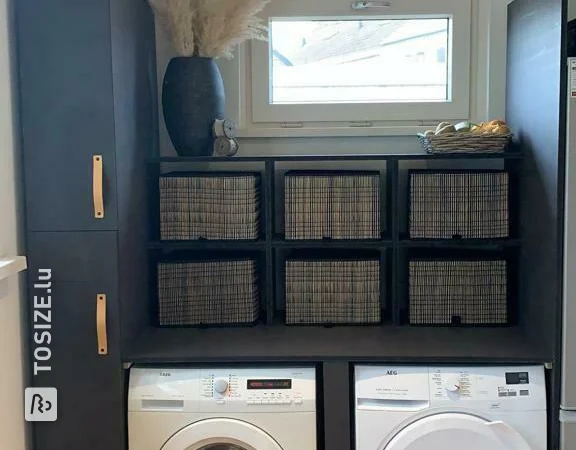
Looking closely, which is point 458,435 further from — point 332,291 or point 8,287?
point 8,287

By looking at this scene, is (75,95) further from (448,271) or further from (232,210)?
(448,271)

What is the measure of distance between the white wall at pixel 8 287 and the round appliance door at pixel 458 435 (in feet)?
3.72

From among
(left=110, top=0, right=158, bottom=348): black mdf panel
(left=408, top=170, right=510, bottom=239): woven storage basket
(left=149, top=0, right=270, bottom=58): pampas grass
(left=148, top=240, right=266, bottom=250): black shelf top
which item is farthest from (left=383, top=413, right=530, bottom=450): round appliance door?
(left=149, top=0, right=270, bottom=58): pampas grass

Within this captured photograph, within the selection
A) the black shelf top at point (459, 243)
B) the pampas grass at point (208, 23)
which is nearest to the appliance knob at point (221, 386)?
the black shelf top at point (459, 243)

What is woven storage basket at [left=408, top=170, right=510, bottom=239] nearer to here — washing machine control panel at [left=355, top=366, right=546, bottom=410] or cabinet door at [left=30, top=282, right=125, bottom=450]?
washing machine control panel at [left=355, top=366, right=546, bottom=410]

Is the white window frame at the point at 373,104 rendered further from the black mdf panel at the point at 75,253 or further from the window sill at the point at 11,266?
the window sill at the point at 11,266

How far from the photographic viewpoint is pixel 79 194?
2.12 meters

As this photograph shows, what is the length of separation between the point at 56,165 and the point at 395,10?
1.39 m

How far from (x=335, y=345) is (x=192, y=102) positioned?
963 millimetres

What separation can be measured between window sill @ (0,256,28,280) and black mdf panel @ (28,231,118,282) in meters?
0.05

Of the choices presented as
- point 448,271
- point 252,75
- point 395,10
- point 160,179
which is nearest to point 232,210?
point 160,179

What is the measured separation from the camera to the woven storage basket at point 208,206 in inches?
96.1

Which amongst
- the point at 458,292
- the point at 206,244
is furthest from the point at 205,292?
the point at 458,292

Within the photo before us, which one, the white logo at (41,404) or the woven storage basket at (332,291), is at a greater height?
the woven storage basket at (332,291)
